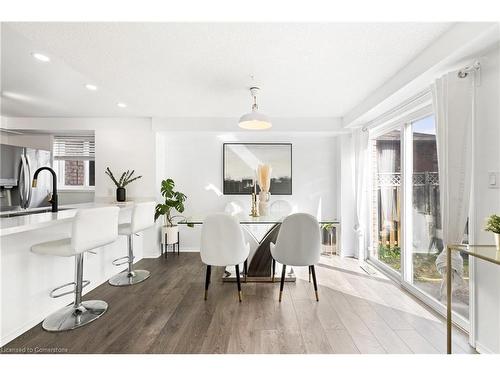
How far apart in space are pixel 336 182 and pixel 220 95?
2.81m

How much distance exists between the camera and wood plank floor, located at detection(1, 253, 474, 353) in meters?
1.79

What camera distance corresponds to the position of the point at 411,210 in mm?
2896

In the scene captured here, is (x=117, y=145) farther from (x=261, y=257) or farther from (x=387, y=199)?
(x=387, y=199)

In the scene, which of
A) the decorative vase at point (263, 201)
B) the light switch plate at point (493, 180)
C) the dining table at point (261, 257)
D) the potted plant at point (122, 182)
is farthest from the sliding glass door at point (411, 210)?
the potted plant at point (122, 182)

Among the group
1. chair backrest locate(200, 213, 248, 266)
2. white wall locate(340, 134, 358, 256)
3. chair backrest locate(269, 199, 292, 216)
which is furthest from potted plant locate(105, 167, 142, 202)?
white wall locate(340, 134, 358, 256)

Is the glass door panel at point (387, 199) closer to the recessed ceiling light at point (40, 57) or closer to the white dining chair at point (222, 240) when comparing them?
the white dining chair at point (222, 240)

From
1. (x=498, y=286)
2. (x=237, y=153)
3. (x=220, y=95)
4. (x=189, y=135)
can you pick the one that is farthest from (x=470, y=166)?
(x=189, y=135)

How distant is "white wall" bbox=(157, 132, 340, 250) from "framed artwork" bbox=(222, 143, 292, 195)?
0.11 meters

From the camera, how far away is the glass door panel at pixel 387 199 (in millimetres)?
3149

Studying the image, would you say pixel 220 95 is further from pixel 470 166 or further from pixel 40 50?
pixel 470 166

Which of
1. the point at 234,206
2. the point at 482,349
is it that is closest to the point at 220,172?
the point at 234,206

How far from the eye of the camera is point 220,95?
3014 mm

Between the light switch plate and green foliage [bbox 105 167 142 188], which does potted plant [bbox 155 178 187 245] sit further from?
the light switch plate

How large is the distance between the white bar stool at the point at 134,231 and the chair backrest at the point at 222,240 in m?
1.08
